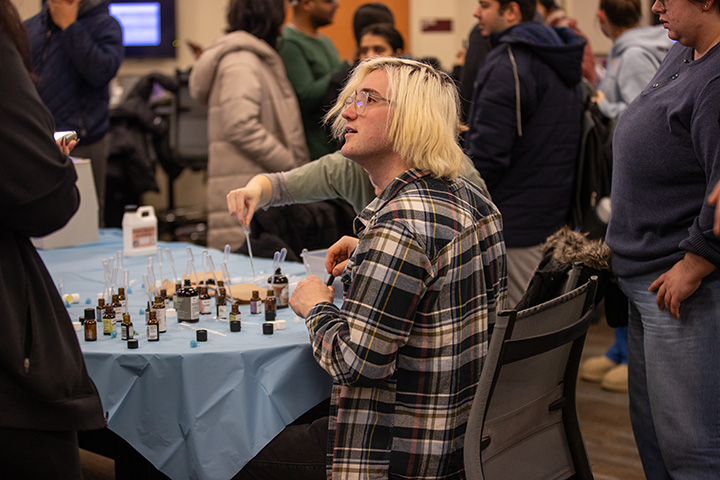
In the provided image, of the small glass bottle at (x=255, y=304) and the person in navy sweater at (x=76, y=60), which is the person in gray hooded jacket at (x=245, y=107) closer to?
the person in navy sweater at (x=76, y=60)

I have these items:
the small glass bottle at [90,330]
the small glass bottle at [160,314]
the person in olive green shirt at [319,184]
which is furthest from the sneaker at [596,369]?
the small glass bottle at [90,330]

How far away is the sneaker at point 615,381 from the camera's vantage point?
3.68 meters

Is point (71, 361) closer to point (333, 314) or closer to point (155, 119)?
point (333, 314)

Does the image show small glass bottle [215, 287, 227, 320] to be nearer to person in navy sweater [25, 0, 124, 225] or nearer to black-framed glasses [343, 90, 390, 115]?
black-framed glasses [343, 90, 390, 115]

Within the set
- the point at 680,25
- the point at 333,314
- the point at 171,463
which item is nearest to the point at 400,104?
the point at 333,314

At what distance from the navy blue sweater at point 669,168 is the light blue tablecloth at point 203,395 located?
0.81m

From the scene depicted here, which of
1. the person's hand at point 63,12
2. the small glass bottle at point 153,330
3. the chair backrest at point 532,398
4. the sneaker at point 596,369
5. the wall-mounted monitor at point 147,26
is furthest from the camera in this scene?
the wall-mounted monitor at point 147,26

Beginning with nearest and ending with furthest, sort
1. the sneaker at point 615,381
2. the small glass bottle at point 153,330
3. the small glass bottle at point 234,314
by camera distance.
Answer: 1. the small glass bottle at point 153,330
2. the small glass bottle at point 234,314
3. the sneaker at point 615,381

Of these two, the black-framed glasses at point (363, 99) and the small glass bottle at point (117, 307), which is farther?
the small glass bottle at point (117, 307)

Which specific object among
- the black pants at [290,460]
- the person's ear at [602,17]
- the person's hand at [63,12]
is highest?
the person's ear at [602,17]

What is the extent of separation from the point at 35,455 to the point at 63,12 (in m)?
2.69

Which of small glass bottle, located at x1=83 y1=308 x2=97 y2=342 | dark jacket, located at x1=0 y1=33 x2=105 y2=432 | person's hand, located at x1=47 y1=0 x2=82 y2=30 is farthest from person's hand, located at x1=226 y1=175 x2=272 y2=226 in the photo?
person's hand, located at x1=47 y1=0 x2=82 y2=30

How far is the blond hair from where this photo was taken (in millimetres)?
1654

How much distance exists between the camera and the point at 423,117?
1665 millimetres
